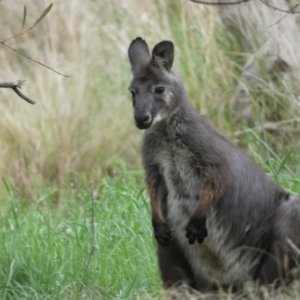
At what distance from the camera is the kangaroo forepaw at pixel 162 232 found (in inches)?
188

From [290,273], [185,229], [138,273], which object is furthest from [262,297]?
[138,273]

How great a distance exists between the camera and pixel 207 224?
4.82m

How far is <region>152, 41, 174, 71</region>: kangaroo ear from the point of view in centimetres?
493

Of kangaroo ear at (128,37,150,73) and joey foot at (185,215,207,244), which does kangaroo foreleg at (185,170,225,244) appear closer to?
joey foot at (185,215,207,244)

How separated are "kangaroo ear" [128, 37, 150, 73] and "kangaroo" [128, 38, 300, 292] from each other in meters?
0.02

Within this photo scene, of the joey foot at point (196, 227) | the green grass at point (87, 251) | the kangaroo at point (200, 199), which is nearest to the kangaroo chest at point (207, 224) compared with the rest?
the kangaroo at point (200, 199)

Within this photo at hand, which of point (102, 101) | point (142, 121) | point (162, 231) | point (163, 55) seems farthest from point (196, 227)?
point (102, 101)

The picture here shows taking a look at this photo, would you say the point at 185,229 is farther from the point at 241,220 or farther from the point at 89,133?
the point at 89,133

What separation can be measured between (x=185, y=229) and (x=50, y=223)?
1.69 metres

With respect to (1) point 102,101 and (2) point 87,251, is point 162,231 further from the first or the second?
(1) point 102,101

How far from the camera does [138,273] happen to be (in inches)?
210

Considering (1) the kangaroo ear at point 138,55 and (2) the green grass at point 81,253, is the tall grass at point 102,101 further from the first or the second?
(1) the kangaroo ear at point 138,55

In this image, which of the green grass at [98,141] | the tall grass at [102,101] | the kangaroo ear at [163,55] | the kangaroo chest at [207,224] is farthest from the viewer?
the tall grass at [102,101]

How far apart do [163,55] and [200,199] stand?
2.68 feet
